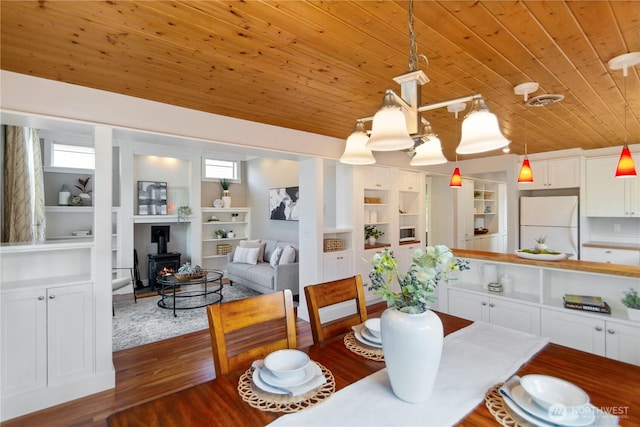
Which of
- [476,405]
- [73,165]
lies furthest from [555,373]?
[73,165]

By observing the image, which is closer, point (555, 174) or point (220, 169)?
point (555, 174)

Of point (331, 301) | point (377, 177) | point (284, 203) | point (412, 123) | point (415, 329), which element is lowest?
point (331, 301)

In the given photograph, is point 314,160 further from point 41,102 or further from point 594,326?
point 594,326

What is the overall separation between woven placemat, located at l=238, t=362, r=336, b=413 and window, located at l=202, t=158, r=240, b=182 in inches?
245

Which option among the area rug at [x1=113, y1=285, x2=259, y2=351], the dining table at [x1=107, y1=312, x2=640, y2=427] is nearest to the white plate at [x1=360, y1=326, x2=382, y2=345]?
the dining table at [x1=107, y1=312, x2=640, y2=427]

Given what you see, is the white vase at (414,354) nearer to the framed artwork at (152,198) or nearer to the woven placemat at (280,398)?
the woven placemat at (280,398)

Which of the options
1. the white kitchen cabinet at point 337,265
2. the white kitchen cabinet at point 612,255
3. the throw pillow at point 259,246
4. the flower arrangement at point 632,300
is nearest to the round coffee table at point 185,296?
the throw pillow at point 259,246

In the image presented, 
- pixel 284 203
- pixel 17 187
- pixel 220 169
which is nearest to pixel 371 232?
pixel 284 203

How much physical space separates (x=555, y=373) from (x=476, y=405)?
1.59 feet

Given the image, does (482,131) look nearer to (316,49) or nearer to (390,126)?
(390,126)

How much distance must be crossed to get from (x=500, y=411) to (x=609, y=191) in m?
4.96

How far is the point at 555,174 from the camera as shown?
4852 mm

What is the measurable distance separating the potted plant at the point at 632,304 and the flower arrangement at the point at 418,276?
5.68ft

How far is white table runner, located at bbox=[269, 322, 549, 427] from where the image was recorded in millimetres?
997
